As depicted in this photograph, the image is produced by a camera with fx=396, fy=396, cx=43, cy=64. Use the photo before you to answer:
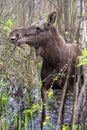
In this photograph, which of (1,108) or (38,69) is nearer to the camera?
(1,108)

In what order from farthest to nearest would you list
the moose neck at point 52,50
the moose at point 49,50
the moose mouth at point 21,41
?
the moose neck at point 52,50 < the moose at point 49,50 < the moose mouth at point 21,41

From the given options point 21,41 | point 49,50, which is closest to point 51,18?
point 49,50

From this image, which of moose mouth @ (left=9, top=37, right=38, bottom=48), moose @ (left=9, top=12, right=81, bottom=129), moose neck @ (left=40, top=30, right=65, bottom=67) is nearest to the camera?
moose mouth @ (left=9, top=37, right=38, bottom=48)

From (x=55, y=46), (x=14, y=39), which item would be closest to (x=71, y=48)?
(x=55, y=46)

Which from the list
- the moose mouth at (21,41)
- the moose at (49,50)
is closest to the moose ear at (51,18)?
the moose at (49,50)

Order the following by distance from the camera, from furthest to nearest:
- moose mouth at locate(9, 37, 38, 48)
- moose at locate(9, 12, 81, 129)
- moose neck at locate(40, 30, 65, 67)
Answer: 1. moose neck at locate(40, 30, 65, 67)
2. moose at locate(9, 12, 81, 129)
3. moose mouth at locate(9, 37, 38, 48)

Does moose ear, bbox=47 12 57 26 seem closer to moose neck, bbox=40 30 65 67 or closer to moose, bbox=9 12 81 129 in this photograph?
moose, bbox=9 12 81 129

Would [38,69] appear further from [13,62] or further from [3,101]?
[3,101]

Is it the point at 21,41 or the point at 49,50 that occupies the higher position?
the point at 21,41

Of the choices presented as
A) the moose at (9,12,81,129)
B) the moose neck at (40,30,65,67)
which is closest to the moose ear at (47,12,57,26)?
the moose at (9,12,81,129)

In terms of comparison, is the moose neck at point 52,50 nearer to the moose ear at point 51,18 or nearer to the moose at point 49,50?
the moose at point 49,50

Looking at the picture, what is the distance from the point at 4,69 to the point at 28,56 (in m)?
1.03

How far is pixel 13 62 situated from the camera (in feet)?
29.8

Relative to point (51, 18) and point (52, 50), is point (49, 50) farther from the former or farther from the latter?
point (51, 18)
